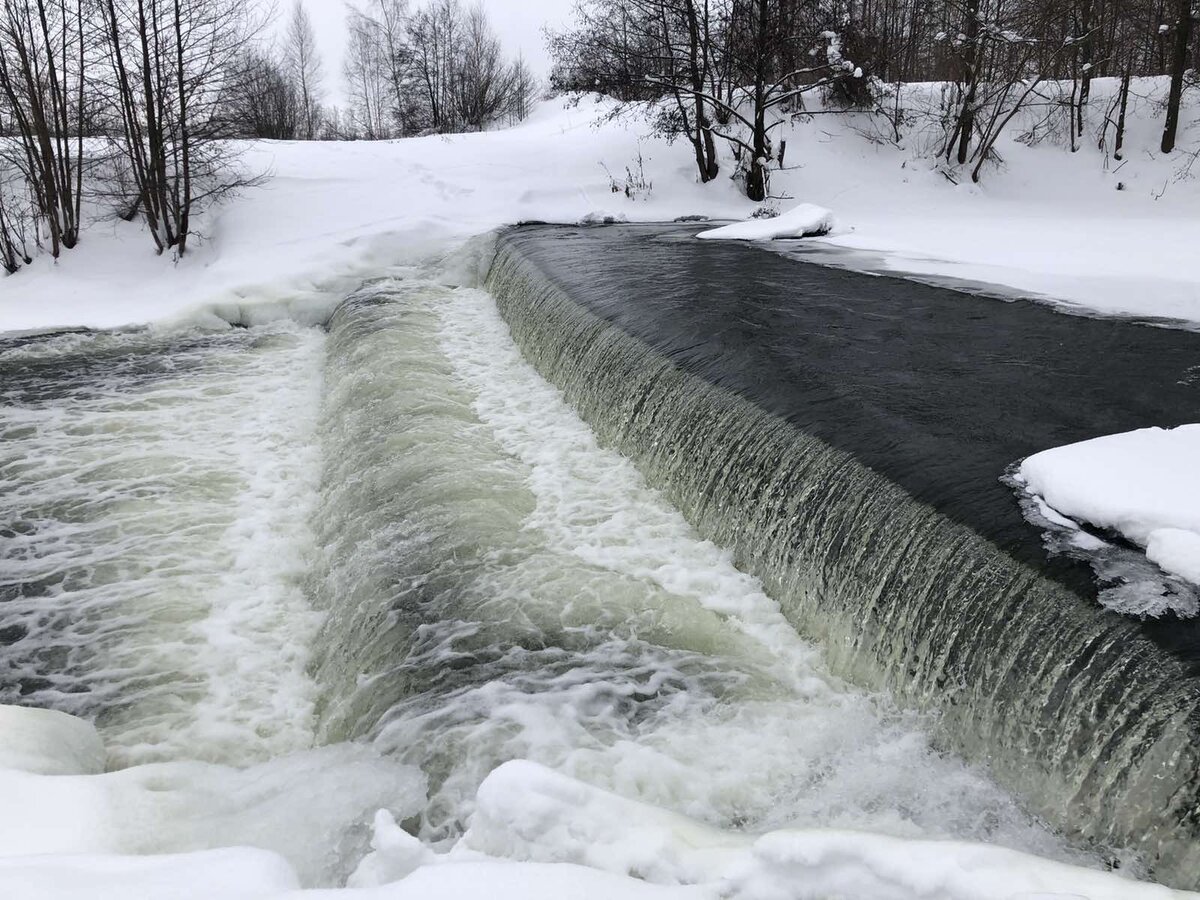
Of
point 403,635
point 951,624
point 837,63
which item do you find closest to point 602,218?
point 837,63

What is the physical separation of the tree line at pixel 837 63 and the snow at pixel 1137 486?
1183 cm

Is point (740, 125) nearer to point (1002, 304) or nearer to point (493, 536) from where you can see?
point (1002, 304)

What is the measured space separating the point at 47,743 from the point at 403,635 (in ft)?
4.46

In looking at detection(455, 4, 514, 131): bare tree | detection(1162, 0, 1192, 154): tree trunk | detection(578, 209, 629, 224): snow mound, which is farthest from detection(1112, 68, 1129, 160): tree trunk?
detection(455, 4, 514, 131): bare tree

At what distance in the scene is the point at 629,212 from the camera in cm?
1409

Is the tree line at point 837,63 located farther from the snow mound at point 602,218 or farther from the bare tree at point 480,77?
the bare tree at point 480,77

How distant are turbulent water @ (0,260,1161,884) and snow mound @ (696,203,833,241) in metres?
5.33

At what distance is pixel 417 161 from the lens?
15.6m

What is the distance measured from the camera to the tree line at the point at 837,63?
1488 cm

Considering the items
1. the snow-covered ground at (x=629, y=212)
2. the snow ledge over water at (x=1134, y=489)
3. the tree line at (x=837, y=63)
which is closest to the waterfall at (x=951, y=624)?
the snow ledge over water at (x=1134, y=489)

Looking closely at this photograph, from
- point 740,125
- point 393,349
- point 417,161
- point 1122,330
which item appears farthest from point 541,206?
point 1122,330

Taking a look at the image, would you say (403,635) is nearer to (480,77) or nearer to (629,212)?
(629,212)

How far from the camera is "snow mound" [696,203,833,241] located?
11.0m

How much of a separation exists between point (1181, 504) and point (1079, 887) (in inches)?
70.3
